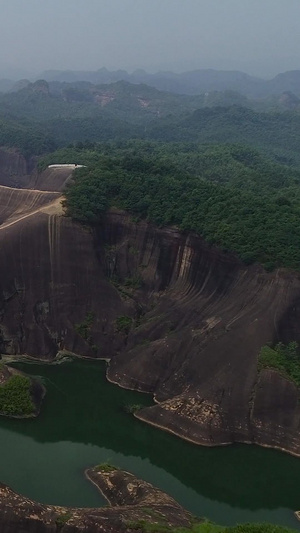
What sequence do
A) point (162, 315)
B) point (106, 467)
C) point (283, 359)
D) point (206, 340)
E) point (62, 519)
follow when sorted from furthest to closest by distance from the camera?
point (162, 315), point (206, 340), point (283, 359), point (106, 467), point (62, 519)

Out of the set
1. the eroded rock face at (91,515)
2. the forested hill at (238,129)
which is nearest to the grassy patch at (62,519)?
the eroded rock face at (91,515)

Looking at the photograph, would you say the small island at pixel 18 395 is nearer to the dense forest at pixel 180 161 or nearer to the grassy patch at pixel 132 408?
the grassy patch at pixel 132 408

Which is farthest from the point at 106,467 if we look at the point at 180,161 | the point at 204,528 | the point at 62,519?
the point at 180,161

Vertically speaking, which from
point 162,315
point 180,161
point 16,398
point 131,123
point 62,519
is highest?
point 131,123

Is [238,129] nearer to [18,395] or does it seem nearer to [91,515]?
[18,395]

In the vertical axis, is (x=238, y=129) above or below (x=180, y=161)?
above

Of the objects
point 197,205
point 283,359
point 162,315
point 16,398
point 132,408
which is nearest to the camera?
point 283,359

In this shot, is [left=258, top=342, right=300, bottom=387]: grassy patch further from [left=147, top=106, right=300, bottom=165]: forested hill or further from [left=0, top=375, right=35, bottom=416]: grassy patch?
[left=147, top=106, right=300, bottom=165]: forested hill
